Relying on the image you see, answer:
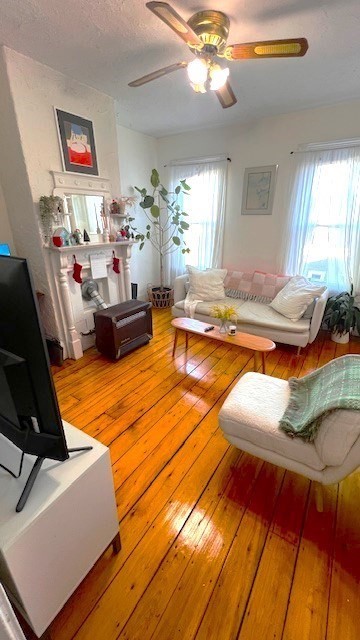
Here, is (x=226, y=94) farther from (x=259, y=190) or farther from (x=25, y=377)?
(x=25, y=377)

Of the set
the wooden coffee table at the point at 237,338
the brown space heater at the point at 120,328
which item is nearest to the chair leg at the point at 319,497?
the wooden coffee table at the point at 237,338

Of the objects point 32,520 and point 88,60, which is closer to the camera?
point 32,520

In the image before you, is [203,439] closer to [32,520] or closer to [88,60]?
[32,520]

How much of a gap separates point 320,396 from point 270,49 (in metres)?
1.76

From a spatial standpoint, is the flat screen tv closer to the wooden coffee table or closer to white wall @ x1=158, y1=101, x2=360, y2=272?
the wooden coffee table

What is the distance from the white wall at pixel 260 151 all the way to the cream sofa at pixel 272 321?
650 millimetres

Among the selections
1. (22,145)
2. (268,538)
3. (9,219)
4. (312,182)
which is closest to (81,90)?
(22,145)

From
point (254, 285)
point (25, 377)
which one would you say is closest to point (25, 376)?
point (25, 377)

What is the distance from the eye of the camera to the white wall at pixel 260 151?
278cm

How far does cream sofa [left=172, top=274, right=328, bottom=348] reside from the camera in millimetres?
2686

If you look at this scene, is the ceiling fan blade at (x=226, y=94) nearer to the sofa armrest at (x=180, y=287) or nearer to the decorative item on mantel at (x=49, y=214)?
the decorative item on mantel at (x=49, y=214)

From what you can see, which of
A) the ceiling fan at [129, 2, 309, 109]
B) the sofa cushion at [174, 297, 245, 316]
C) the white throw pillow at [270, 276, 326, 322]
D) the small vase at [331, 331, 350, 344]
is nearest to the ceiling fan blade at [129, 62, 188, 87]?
the ceiling fan at [129, 2, 309, 109]

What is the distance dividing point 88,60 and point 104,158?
78 centimetres

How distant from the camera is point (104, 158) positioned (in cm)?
266
